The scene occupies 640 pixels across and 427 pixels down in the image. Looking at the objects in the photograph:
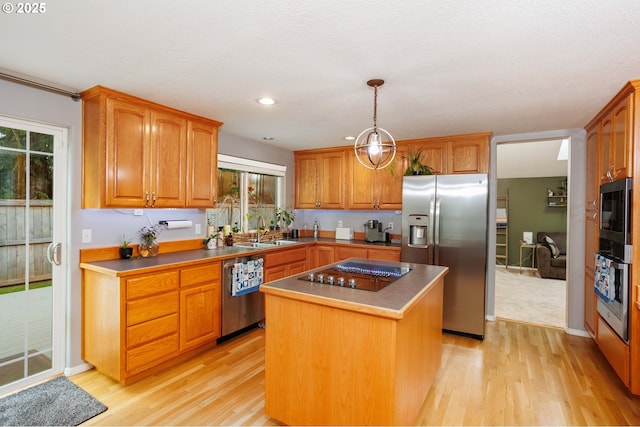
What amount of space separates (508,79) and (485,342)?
2.58m

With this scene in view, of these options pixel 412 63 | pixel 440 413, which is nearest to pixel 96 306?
pixel 440 413

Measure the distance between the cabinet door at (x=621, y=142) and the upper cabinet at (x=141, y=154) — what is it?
3537 mm

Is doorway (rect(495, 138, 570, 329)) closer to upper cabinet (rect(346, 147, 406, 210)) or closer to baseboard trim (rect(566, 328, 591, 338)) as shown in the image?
baseboard trim (rect(566, 328, 591, 338))

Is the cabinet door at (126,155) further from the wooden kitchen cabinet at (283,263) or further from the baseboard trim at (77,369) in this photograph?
the wooden kitchen cabinet at (283,263)

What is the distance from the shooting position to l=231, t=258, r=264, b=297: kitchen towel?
335cm

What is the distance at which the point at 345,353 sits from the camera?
1.80m

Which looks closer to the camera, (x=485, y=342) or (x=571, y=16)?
(x=571, y=16)

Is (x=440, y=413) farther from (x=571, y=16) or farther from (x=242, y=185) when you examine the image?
(x=242, y=185)

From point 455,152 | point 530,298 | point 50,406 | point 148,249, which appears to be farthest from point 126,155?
point 530,298

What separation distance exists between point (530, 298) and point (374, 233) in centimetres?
270

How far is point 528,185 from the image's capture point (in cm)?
731

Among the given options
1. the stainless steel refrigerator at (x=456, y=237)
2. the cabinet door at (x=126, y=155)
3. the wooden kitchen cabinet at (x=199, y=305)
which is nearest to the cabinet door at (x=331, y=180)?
the stainless steel refrigerator at (x=456, y=237)

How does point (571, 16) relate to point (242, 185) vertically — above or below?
above

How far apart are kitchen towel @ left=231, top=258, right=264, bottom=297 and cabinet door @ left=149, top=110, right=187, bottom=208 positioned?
2.78 ft
